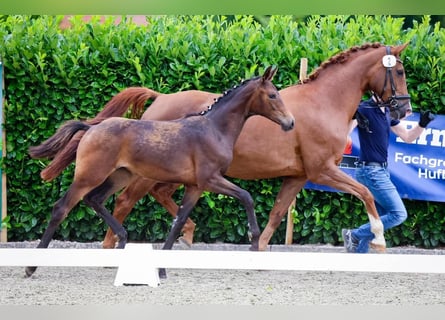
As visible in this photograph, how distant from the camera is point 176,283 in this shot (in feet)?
27.5

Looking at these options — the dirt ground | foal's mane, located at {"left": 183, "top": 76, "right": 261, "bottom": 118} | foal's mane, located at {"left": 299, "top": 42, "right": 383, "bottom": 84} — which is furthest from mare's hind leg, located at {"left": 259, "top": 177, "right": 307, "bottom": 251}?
foal's mane, located at {"left": 183, "top": 76, "right": 261, "bottom": 118}

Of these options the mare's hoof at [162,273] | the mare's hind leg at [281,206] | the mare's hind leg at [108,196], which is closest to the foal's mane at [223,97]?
the mare's hind leg at [108,196]

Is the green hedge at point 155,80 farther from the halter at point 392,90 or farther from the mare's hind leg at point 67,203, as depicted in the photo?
the mare's hind leg at point 67,203

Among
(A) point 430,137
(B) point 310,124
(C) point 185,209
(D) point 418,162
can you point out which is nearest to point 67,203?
(C) point 185,209

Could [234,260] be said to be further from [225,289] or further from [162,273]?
[162,273]

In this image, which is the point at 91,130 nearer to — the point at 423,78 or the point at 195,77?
the point at 195,77

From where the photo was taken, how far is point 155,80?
10609 millimetres

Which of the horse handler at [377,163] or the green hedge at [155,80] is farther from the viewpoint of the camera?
the green hedge at [155,80]

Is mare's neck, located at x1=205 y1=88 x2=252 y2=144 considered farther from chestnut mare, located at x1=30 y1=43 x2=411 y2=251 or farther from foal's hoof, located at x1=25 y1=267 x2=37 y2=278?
foal's hoof, located at x1=25 y1=267 x2=37 y2=278

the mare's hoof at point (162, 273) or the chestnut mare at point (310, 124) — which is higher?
the chestnut mare at point (310, 124)

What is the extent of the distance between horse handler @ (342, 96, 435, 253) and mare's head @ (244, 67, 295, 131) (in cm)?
123

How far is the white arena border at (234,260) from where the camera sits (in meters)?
6.91

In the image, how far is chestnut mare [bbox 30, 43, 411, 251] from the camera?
912 cm

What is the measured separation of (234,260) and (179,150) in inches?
62.4
